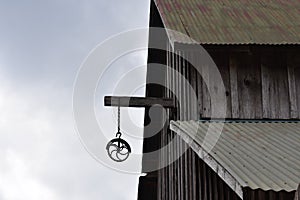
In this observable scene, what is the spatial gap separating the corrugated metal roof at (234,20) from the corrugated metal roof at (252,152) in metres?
1.58

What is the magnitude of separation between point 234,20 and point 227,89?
1748mm

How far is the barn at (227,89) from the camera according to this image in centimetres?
713

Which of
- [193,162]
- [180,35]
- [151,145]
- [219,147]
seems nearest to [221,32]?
[180,35]

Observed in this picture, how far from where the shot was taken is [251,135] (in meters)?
7.51

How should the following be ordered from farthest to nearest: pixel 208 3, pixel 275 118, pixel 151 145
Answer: pixel 151 145
pixel 208 3
pixel 275 118

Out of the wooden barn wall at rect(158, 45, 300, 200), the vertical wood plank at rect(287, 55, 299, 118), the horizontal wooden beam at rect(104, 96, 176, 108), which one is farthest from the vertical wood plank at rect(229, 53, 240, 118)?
the horizontal wooden beam at rect(104, 96, 176, 108)

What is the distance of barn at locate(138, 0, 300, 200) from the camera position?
713 centimetres

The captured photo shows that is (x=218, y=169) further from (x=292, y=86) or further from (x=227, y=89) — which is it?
(x=292, y=86)

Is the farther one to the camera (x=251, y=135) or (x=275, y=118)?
(x=275, y=118)

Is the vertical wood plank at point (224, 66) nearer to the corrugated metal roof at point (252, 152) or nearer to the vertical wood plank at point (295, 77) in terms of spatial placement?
the corrugated metal roof at point (252, 152)

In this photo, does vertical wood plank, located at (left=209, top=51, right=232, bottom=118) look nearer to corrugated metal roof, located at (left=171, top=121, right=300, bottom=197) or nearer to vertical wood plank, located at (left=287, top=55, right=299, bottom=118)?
corrugated metal roof, located at (left=171, top=121, right=300, bottom=197)

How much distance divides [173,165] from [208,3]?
3.60 meters

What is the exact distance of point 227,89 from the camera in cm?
921

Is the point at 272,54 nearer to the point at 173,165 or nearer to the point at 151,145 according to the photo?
the point at 173,165
